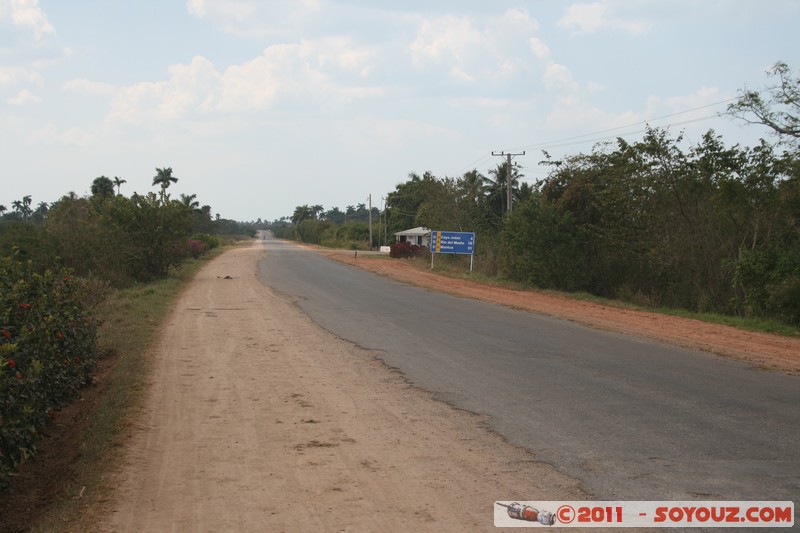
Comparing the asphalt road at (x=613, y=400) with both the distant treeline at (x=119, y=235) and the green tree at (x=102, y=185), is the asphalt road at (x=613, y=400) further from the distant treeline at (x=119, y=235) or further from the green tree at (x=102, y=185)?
the green tree at (x=102, y=185)

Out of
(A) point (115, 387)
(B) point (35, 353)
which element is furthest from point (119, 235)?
(B) point (35, 353)

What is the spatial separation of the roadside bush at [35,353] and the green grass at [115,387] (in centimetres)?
43

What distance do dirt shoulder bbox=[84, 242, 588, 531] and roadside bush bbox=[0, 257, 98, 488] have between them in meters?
0.76

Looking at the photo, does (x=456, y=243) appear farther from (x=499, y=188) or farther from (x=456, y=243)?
(x=499, y=188)

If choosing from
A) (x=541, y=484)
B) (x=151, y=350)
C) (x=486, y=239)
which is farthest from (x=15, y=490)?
(x=486, y=239)

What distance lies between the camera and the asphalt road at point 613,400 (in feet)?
18.2

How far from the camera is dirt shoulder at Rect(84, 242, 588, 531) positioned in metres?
4.80

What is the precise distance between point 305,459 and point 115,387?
401 cm

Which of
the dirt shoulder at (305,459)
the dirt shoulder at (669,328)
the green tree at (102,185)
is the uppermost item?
the green tree at (102,185)

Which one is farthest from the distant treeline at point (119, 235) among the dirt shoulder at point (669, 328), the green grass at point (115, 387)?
the dirt shoulder at point (669, 328)

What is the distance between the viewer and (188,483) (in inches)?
215

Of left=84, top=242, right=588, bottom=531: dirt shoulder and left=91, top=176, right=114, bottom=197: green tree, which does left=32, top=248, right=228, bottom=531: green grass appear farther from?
left=91, top=176, right=114, bottom=197: green tree

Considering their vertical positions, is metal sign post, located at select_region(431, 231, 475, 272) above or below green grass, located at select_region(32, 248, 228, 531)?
above

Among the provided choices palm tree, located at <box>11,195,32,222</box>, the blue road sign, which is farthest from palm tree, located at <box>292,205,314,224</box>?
the blue road sign
